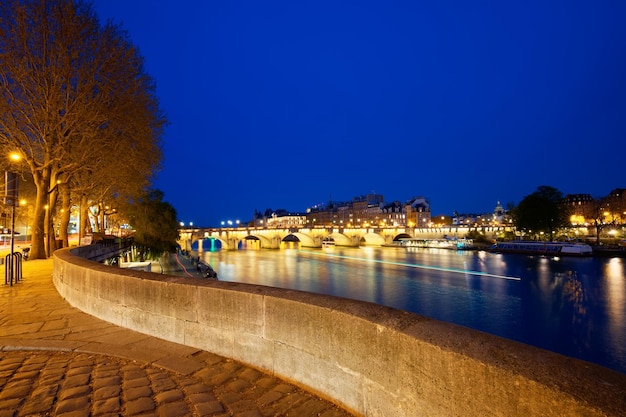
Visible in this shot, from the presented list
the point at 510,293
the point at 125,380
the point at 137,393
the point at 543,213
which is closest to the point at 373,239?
the point at 543,213

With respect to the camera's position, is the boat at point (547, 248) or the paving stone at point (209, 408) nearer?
the paving stone at point (209, 408)

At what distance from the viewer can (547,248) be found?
71.8 m

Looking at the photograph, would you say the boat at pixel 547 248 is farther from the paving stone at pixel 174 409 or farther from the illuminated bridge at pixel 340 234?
the paving stone at pixel 174 409

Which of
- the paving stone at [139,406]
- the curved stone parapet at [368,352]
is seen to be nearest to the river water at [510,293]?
the curved stone parapet at [368,352]

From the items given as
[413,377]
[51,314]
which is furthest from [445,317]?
[413,377]

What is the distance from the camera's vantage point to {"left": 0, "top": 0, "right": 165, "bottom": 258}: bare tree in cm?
1833

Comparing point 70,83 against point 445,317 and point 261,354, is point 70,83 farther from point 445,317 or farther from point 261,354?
point 445,317

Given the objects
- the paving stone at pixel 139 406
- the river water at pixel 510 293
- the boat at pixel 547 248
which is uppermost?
the paving stone at pixel 139 406

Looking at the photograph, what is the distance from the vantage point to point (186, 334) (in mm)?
5074

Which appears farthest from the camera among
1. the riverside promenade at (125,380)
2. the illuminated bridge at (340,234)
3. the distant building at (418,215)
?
the distant building at (418,215)

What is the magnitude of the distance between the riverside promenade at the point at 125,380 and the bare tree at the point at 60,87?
55.5 feet

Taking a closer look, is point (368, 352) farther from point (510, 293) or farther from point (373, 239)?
point (373, 239)

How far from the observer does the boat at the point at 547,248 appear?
221 feet

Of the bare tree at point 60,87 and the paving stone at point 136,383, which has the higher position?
the bare tree at point 60,87
